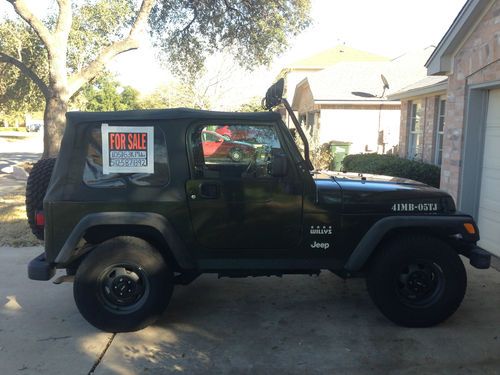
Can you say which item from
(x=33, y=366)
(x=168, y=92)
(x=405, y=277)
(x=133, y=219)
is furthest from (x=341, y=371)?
(x=168, y=92)

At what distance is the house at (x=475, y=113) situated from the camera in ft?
21.8

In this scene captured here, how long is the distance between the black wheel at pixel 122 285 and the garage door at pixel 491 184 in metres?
4.71

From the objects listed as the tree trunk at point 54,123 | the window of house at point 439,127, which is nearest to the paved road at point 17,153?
the tree trunk at point 54,123

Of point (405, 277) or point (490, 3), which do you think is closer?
point (405, 277)

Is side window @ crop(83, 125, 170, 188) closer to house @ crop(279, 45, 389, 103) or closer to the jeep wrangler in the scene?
the jeep wrangler

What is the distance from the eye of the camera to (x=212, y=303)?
5.02 meters

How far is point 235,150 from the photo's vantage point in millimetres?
4477

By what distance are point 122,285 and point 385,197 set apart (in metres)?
2.42

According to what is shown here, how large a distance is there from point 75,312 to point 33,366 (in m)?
1.07

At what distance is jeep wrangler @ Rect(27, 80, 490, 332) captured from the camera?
419cm

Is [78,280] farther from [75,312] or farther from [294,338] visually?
[294,338]

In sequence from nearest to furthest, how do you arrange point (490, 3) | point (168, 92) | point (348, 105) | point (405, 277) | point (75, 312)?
point (405, 277) → point (75, 312) → point (490, 3) → point (348, 105) → point (168, 92)

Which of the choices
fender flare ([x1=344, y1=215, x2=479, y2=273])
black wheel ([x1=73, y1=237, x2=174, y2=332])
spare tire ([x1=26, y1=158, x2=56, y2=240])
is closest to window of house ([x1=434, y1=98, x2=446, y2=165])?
fender flare ([x1=344, y1=215, x2=479, y2=273])

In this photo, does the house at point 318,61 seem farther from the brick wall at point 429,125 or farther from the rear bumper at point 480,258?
the rear bumper at point 480,258
